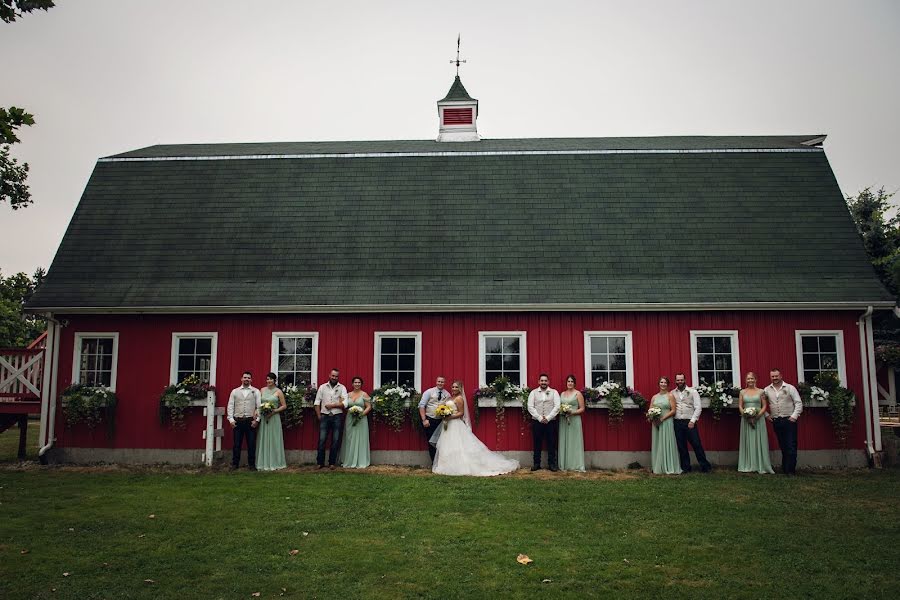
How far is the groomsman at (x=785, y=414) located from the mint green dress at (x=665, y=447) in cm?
172

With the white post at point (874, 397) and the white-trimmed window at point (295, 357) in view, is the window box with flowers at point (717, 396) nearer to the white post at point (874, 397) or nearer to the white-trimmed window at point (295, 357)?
the white post at point (874, 397)

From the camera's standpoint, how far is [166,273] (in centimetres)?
1339

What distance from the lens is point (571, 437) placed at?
11.9m

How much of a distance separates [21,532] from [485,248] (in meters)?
8.73

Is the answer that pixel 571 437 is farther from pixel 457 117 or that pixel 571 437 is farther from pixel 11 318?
pixel 11 318

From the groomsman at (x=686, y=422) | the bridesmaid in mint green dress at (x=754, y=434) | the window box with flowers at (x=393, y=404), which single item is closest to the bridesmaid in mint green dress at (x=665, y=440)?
the groomsman at (x=686, y=422)

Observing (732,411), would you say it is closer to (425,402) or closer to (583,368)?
(583,368)

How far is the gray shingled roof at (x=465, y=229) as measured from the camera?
500 inches

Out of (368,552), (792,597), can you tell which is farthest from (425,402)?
(792,597)

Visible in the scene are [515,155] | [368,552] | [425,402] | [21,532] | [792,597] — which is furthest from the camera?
[515,155]

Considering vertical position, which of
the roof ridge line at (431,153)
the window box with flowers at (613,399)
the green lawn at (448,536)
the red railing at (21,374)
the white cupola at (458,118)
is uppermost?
the white cupola at (458,118)

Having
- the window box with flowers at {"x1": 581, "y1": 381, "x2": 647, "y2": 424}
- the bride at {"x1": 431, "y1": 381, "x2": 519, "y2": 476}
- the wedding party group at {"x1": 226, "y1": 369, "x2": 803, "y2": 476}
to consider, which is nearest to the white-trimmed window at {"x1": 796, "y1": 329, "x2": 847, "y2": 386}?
the wedding party group at {"x1": 226, "y1": 369, "x2": 803, "y2": 476}

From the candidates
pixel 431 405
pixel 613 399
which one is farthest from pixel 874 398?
pixel 431 405

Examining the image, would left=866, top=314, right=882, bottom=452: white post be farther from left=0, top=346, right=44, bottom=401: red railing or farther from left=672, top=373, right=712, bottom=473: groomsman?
left=0, top=346, right=44, bottom=401: red railing
